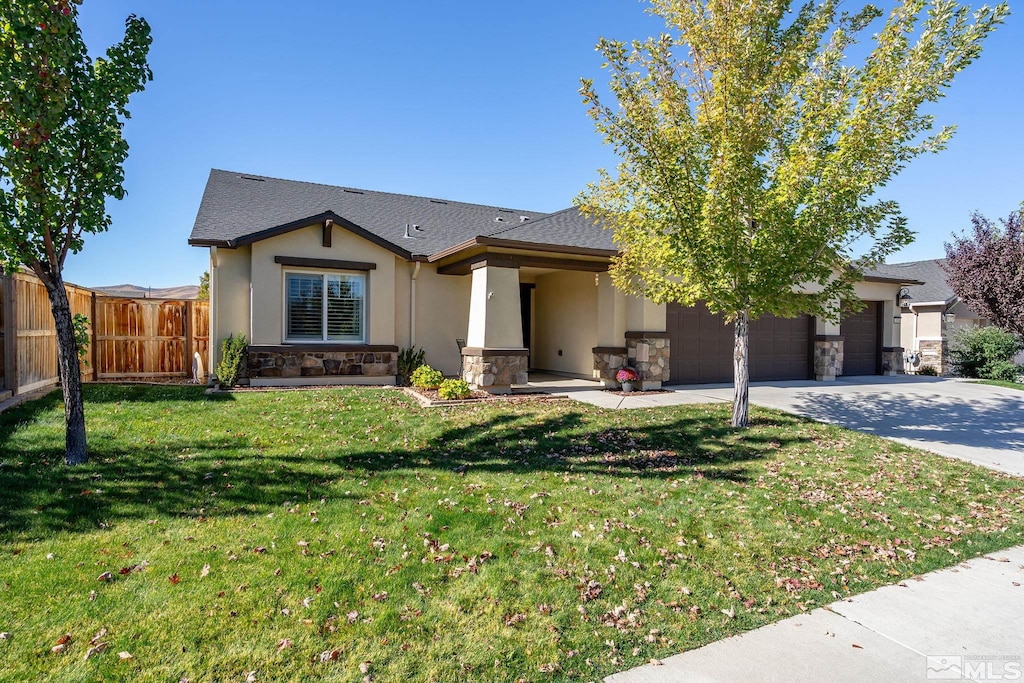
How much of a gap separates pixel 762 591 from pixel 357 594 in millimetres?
2660

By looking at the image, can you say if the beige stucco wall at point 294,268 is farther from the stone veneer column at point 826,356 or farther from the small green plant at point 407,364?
the stone veneer column at point 826,356

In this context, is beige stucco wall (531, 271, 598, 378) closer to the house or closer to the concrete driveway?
the concrete driveway

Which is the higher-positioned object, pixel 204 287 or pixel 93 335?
pixel 204 287

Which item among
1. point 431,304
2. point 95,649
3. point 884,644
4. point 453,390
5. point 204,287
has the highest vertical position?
point 204,287

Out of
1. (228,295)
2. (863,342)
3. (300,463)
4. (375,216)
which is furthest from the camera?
(863,342)

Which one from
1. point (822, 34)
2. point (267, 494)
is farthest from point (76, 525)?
point (822, 34)

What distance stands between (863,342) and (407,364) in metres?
14.0

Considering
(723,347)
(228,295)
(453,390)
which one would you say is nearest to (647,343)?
(723,347)

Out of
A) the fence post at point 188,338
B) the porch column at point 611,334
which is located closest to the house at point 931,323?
the porch column at point 611,334

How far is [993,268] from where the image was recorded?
620 inches

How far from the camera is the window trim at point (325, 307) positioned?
11.5 meters

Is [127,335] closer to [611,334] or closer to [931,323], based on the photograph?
[611,334]

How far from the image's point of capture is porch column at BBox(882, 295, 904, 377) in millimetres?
16750

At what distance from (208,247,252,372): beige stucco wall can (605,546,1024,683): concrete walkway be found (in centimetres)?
1104
